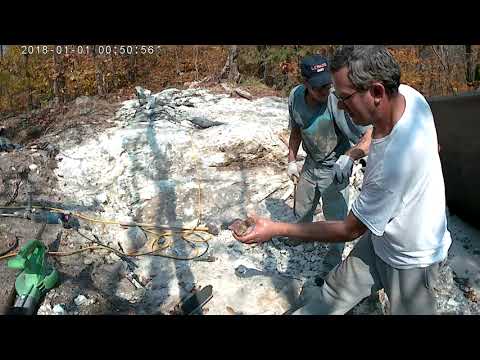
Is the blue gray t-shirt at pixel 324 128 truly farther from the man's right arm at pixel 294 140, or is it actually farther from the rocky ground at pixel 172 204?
the rocky ground at pixel 172 204

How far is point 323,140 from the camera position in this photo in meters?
3.22

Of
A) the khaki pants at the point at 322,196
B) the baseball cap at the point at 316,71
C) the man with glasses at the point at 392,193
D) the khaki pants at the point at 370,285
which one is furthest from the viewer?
the khaki pants at the point at 322,196

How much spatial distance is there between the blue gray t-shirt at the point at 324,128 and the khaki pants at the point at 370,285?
1221mm

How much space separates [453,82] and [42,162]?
317 inches

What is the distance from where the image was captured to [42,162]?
5.64 metres

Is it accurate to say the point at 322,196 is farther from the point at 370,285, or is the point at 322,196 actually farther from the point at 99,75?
the point at 99,75

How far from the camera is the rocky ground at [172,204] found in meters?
3.44

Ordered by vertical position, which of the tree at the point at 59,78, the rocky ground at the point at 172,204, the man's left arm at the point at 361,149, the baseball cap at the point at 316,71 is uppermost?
the baseball cap at the point at 316,71

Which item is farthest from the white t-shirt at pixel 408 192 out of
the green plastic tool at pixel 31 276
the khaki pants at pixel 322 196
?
the green plastic tool at pixel 31 276

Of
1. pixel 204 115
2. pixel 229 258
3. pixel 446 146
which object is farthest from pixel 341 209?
pixel 204 115

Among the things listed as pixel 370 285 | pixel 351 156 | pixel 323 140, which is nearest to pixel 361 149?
pixel 351 156

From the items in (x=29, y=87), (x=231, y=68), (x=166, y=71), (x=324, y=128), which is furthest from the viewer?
(x=166, y=71)

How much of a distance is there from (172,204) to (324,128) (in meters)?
2.53

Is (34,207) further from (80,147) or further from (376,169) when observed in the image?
(376,169)
